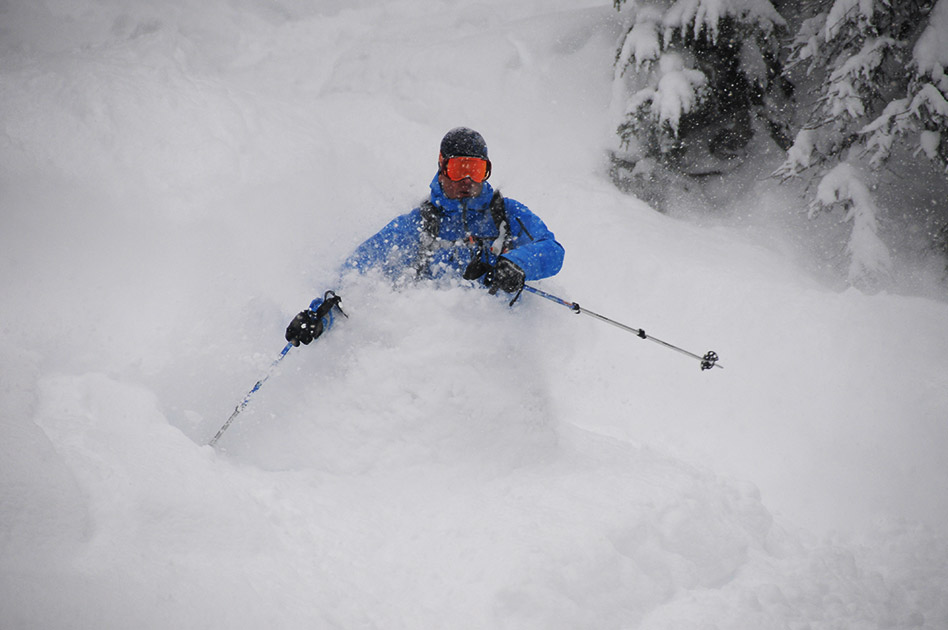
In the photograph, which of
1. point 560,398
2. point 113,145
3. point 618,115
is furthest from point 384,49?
point 560,398

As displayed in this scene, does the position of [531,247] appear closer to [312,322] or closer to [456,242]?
[456,242]

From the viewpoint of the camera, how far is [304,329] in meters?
3.73

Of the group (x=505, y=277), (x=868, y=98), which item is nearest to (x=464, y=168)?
(x=505, y=277)

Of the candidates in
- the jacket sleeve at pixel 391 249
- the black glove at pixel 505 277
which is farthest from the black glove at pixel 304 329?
the black glove at pixel 505 277

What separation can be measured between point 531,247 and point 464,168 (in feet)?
2.57

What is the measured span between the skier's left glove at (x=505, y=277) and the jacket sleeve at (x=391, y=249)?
0.79 meters

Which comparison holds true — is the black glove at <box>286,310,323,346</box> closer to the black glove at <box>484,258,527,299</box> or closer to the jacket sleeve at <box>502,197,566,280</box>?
the black glove at <box>484,258,527,299</box>

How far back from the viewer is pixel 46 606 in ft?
5.85

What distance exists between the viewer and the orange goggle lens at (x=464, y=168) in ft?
13.0

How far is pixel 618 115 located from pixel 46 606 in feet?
28.4

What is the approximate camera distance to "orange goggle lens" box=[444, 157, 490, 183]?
3.95 metres

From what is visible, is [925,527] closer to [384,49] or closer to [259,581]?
[259,581]

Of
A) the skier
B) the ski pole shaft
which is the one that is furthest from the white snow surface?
the skier

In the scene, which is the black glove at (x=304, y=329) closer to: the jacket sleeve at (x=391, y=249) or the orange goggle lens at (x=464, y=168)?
the jacket sleeve at (x=391, y=249)
